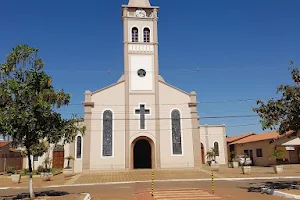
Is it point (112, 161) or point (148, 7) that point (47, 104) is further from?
point (148, 7)

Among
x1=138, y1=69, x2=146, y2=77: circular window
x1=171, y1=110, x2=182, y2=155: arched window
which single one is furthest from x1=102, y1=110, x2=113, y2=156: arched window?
x1=171, y1=110, x2=182, y2=155: arched window

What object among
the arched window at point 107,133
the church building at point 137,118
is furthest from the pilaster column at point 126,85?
the arched window at point 107,133

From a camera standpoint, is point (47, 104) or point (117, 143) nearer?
point (47, 104)

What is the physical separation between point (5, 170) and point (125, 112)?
1510 centimetres

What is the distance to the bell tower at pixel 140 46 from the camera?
2878cm

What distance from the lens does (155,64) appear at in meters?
29.2

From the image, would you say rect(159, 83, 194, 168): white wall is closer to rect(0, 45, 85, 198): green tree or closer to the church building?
the church building

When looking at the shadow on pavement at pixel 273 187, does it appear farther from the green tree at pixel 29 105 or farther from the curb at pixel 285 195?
the green tree at pixel 29 105

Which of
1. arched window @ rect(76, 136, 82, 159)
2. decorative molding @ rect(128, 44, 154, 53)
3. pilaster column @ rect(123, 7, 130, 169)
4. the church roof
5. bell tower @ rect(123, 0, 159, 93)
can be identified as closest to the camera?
pilaster column @ rect(123, 7, 130, 169)

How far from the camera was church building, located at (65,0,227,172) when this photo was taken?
26.9 metres

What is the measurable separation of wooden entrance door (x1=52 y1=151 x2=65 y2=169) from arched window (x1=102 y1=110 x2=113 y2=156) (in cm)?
870

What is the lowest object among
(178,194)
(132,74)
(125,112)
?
(178,194)

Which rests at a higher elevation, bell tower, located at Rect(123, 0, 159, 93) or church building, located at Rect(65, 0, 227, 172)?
bell tower, located at Rect(123, 0, 159, 93)

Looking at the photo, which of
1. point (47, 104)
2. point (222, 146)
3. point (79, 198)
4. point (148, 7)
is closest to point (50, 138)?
point (47, 104)
